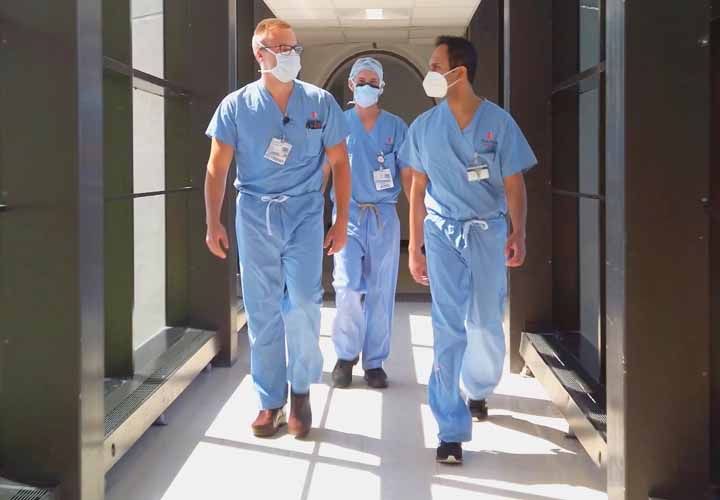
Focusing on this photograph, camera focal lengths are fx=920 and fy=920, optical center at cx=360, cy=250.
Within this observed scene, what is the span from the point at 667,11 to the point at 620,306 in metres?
0.72

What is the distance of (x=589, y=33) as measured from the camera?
388 centimetres

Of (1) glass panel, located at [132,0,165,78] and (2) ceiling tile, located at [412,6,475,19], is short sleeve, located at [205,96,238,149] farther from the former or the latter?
(2) ceiling tile, located at [412,6,475,19]

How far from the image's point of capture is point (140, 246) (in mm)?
3951

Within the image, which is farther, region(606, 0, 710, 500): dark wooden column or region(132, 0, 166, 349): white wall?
region(132, 0, 166, 349): white wall

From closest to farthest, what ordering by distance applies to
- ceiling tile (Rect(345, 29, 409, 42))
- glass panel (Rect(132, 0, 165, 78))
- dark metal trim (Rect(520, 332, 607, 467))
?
1. dark metal trim (Rect(520, 332, 607, 467))
2. glass panel (Rect(132, 0, 165, 78))
3. ceiling tile (Rect(345, 29, 409, 42))

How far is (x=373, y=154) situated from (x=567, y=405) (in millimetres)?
1676

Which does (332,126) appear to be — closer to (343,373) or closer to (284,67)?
(284,67)

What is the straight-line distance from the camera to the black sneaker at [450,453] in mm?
3068

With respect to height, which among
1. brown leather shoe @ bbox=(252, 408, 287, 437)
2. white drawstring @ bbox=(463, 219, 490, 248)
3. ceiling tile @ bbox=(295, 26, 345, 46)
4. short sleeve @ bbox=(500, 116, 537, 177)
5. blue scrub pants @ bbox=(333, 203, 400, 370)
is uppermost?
ceiling tile @ bbox=(295, 26, 345, 46)

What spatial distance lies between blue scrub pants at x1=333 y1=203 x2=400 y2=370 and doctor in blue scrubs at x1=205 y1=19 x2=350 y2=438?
836 millimetres

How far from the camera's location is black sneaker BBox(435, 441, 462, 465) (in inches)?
121

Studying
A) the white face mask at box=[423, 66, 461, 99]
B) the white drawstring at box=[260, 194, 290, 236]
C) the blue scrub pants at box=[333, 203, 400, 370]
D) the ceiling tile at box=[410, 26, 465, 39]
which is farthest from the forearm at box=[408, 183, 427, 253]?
the ceiling tile at box=[410, 26, 465, 39]

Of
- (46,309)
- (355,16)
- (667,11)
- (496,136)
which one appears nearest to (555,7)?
(496,136)

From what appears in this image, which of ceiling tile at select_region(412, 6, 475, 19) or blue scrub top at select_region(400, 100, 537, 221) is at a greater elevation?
ceiling tile at select_region(412, 6, 475, 19)
